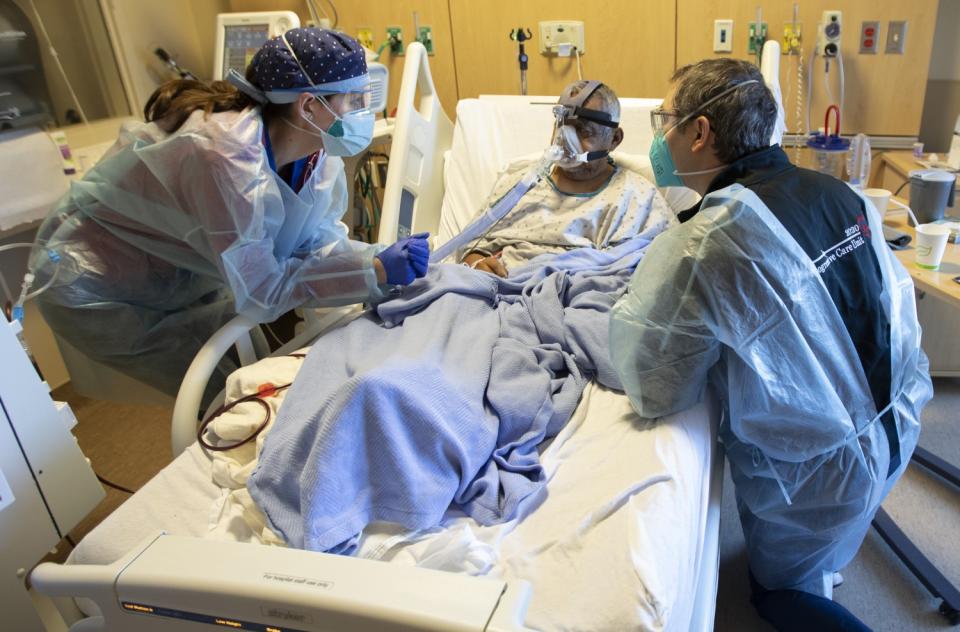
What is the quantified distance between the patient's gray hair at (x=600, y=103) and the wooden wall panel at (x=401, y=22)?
127cm

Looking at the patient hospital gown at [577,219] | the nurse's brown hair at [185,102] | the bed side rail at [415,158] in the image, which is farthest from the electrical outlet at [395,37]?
the nurse's brown hair at [185,102]

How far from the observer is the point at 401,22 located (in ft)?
10.6

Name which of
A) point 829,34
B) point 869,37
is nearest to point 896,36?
point 869,37

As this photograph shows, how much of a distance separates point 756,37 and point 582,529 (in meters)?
2.41

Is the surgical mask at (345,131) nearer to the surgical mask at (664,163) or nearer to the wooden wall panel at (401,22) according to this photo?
the surgical mask at (664,163)

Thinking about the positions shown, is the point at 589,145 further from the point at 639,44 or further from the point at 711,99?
the point at 639,44

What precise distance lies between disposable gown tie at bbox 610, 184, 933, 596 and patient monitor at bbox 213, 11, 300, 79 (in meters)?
2.15

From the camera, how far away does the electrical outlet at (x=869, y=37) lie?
259cm

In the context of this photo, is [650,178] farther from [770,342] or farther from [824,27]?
[770,342]

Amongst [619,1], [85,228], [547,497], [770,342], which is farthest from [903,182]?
[85,228]

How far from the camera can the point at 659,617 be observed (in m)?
0.90

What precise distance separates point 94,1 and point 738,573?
335 cm

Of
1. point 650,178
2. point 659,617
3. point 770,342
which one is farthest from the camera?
point 650,178

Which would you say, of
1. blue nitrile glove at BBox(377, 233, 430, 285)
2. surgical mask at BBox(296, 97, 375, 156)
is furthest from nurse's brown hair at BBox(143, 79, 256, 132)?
blue nitrile glove at BBox(377, 233, 430, 285)
